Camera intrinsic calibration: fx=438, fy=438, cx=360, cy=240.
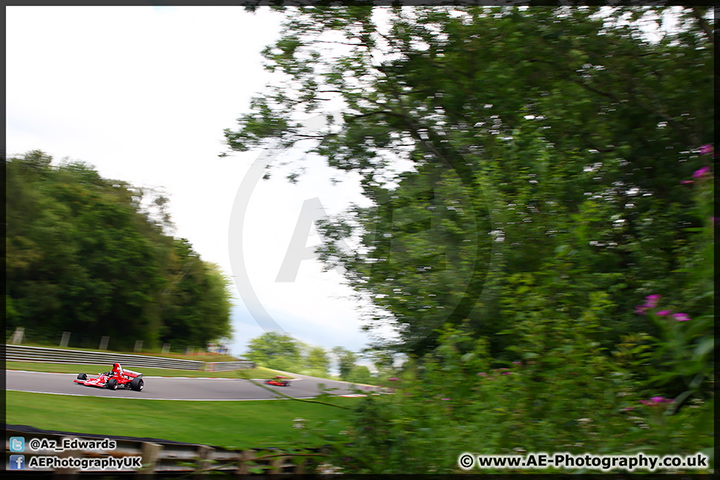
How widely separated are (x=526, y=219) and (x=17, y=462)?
15.3 feet

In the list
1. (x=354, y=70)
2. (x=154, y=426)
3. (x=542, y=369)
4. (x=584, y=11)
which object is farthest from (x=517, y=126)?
(x=154, y=426)

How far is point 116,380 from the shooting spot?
16.0 ft

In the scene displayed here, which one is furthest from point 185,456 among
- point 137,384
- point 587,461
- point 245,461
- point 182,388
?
point 587,461

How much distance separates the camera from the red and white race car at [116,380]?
4.75m

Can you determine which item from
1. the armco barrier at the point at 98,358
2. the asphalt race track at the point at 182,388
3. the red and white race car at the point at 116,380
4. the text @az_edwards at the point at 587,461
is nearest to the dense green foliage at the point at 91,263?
the armco barrier at the point at 98,358

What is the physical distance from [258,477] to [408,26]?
5775mm

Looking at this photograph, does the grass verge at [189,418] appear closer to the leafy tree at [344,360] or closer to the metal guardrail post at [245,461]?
the metal guardrail post at [245,461]

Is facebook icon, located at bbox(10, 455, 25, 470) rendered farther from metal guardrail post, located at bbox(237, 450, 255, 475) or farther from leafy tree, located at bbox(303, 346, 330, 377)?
leafy tree, located at bbox(303, 346, 330, 377)

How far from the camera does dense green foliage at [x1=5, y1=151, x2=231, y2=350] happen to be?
227 inches

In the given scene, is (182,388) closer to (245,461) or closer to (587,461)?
(245,461)

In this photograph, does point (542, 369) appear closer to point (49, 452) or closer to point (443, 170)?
point (443, 170)

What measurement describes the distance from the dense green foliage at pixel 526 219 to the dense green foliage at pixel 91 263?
1842 millimetres

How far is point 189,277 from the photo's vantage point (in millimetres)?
5668

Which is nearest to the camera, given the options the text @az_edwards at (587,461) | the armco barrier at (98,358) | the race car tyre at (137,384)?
the text @az_edwards at (587,461)
